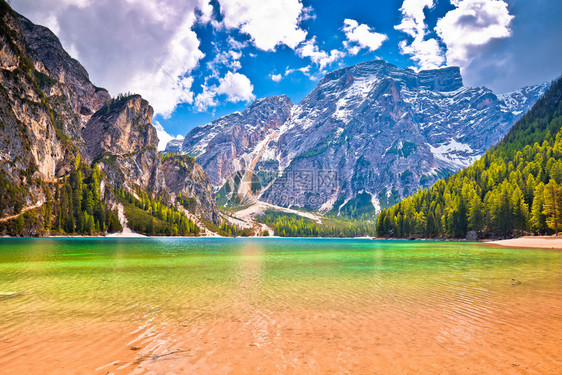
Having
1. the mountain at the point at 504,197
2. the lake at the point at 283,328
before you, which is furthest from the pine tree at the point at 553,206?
the lake at the point at 283,328

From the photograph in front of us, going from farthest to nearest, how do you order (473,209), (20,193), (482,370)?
(20,193) < (473,209) < (482,370)

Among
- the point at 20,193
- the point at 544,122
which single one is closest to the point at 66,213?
the point at 20,193

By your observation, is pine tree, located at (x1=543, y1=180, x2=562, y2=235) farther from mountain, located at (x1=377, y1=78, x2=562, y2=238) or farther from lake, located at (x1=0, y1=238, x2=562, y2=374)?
lake, located at (x1=0, y1=238, x2=562, y2=374)

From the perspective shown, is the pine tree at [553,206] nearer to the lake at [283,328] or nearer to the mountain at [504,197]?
the mountain at [504,197]

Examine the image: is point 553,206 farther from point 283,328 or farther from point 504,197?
point 283,328

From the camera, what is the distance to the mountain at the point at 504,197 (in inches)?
3255

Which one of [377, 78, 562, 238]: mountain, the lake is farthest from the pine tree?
the lake

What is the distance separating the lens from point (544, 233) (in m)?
81.4

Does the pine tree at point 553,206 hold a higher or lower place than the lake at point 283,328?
higher

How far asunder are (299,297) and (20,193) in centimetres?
17258

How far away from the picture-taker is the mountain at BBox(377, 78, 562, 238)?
82.7 meters

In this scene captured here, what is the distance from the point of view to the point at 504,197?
92688 millimetres

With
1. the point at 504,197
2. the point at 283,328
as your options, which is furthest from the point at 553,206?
the point at 283,328

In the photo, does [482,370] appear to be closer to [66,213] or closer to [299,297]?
[299,297]
